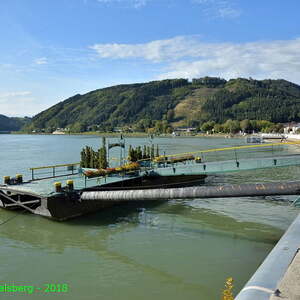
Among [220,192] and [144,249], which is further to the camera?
[220,192]

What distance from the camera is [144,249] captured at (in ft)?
44.2

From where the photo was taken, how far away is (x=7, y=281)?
11.0 meters

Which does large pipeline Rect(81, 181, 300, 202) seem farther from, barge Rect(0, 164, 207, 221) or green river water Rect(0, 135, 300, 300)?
barge Rect(0, 164, 207, 221)

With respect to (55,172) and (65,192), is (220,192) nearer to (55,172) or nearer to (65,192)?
(65,192)

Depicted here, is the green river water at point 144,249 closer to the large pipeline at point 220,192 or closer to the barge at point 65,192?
the barge at point 65,192

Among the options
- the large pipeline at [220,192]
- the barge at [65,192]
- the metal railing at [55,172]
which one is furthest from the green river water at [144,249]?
the metal railing at [55,172]

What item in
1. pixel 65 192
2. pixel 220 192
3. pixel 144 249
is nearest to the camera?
pixel 144 249

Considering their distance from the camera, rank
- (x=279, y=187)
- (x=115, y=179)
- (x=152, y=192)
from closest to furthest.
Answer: (x=279, y=187), (x=152, y=192), (x=115, y=179)

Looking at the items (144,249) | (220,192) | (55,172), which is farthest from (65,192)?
(55,172)

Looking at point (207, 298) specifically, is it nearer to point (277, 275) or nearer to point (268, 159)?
point (277, 275)

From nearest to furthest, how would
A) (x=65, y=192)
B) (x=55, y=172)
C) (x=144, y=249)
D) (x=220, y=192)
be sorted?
(x=144, y=249) < (x=220, y=192) < (x=65, y=192) < (x=55, y=172)

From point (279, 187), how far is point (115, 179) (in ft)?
37.0

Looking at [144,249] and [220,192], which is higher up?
[220,192]

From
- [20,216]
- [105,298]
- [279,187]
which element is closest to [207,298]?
[105,298]
